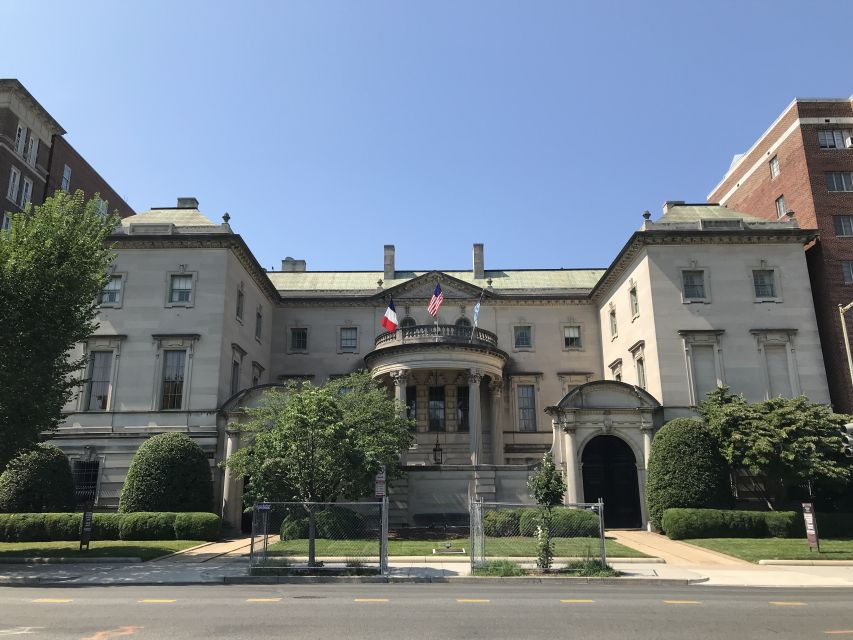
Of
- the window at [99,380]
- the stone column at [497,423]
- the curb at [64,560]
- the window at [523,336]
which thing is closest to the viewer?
the curb at [64,560]

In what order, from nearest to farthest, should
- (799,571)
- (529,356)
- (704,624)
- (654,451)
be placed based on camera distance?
(704,624), (799,571), (654,451), (529,356)

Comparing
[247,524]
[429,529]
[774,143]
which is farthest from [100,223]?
[774,143]

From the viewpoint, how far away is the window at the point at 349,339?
154ft

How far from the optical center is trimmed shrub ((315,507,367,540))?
88.2ft

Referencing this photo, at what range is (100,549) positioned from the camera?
24.6 m

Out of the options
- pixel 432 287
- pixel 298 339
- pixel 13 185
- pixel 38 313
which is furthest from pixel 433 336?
pixel 13 185

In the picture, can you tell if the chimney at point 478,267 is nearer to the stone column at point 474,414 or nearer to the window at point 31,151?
the stone column at point 474,414

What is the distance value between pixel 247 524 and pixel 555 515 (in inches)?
649

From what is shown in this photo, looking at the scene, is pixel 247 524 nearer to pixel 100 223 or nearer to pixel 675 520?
pixel 100 223

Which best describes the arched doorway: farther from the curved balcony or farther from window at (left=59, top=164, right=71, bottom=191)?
window at (left=59, top=164, right=71, bottom=191)

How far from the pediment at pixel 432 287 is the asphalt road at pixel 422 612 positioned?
3141 centimetres

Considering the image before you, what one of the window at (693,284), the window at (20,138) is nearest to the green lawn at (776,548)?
the window at (693,284)

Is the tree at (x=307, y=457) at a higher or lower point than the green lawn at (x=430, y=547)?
higher

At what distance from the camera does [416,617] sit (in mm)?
12211
